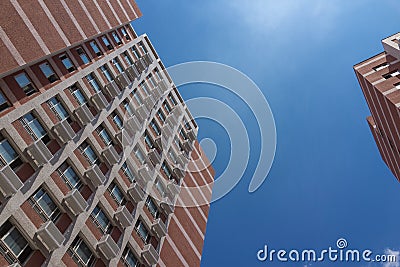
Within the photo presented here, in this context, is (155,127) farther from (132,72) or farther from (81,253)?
(81,253)

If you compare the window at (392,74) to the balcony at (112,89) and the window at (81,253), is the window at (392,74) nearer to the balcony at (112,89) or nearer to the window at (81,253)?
the balcony at (112,89)

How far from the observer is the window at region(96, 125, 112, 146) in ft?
77.2

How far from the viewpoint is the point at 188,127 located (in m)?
41.4

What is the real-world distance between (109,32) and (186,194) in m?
15.5

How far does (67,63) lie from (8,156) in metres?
8.47

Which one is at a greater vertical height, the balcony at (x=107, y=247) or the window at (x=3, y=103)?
the window at (x=3, y=103)

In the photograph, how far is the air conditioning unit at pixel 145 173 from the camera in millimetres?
26078

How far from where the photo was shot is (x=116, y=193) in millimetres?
23219

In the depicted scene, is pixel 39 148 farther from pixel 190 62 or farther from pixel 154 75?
pixel 154 75

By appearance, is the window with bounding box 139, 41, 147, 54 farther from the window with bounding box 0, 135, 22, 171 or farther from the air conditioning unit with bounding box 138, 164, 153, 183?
the window with bounding box 0, 135, 22, 171

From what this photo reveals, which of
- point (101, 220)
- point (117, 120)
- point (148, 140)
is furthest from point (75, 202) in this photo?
point (148, 140)

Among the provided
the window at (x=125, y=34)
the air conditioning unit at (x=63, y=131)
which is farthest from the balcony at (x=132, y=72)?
the air conditioning unit at (x=63, y=131)

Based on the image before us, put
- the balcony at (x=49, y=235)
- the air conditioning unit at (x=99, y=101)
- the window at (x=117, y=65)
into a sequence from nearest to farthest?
the balcony at (x=49, y=235) < the air conditioning unit at (x=99, y=101) < the window at (x=117, y=65)

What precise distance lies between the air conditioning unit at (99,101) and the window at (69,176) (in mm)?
5262
